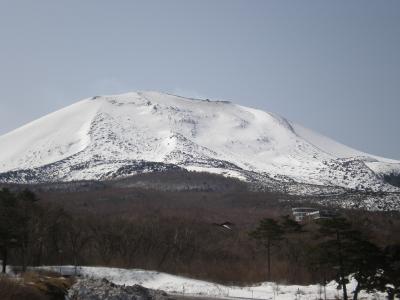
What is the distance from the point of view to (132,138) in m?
188

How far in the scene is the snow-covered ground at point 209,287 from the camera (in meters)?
37.5

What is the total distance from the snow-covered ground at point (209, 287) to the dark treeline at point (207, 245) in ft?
4.31

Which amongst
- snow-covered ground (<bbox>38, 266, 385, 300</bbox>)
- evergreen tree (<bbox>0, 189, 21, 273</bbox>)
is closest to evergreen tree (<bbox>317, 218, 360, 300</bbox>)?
snow-covered ground (<bbox>38, 266, 385, 300</bbox>)

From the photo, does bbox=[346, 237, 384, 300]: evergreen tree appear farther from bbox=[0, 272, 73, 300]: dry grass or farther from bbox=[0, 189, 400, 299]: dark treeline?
bbox=[0, 272, 73, 300]: dry grass

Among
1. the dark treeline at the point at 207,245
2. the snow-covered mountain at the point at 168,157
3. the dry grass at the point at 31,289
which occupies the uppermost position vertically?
the snow-covered mountain at the point at 168,157

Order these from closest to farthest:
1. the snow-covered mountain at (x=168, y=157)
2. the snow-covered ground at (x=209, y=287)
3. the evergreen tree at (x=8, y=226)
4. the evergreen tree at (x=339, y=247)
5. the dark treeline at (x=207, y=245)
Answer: the evergreen tree at (x=339, y=247) < the dark treeline at (x=207, y=245) < the snow-covered ground at (x=209, y=287) < the evergreen tree at (x=8, y=226) < the snow-covered mountain at (x=168, y=157)

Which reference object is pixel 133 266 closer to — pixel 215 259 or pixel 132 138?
pixel 215 259

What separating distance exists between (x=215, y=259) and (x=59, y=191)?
6969 centimetres

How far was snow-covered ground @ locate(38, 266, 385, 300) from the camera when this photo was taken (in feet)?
123

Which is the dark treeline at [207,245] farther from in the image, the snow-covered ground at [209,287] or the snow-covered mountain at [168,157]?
the snow-covered mountain at [168,157]

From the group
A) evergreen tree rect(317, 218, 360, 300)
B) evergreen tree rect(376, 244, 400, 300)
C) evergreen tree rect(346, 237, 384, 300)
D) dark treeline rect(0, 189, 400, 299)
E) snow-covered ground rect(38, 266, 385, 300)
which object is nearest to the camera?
evergreen tree rect(376, 244, 400, 300)

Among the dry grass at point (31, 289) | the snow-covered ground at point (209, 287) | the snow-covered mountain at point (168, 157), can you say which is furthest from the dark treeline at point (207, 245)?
the snow-covered mountain at point (168, 157)

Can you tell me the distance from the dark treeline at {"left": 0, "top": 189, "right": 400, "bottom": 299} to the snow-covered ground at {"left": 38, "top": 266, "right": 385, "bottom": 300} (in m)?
1.31

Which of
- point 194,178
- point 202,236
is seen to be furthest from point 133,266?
point 194,178
